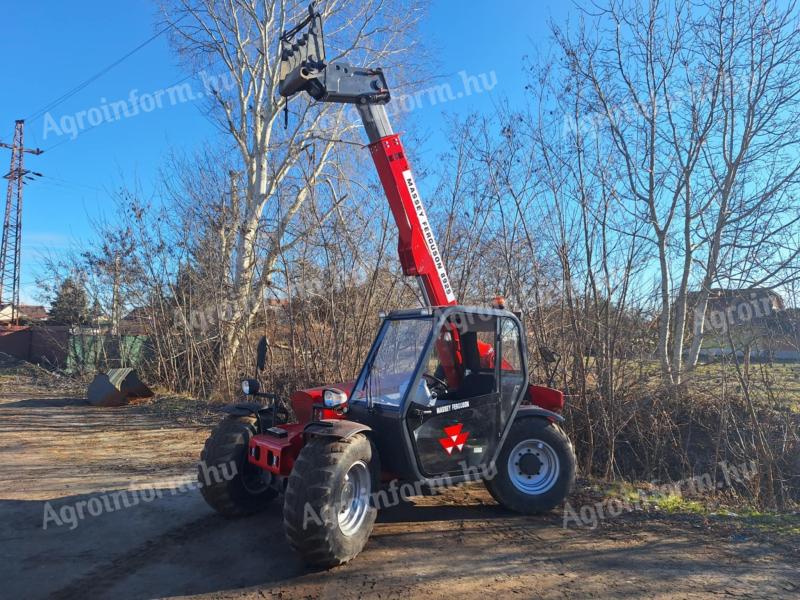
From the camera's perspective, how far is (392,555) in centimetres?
392

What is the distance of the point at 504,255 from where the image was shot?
8.31 metres

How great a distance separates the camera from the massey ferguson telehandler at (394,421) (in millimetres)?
3697

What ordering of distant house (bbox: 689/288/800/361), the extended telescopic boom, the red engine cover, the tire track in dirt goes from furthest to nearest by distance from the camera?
distant house (bbox: 689/288/800/361), the red engine cover, the extended telescopic boom, the tire track in dirt

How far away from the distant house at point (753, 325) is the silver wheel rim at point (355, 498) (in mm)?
4871

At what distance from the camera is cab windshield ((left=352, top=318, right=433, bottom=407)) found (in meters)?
4.31

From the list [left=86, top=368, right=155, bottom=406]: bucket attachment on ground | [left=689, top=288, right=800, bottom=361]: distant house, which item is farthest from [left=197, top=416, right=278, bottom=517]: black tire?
[left=86, top=368, right=155, bottom=406]: bucket attachment on ground

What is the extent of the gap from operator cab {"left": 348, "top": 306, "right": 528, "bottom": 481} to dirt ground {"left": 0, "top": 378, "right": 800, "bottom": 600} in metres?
0.61

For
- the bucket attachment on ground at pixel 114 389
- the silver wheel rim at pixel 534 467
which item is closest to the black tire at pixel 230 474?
the silver wheel rim at pixel 534 467

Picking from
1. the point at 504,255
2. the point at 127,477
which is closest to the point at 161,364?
the point at 127,477

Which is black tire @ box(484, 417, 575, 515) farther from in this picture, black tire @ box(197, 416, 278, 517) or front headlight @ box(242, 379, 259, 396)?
front headlight @ box(242, 379, 259, 396)

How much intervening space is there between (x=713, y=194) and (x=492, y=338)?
5.16 m

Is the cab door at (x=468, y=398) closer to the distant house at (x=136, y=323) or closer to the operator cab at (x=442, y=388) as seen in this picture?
the operator cab at (x=442, y=388)

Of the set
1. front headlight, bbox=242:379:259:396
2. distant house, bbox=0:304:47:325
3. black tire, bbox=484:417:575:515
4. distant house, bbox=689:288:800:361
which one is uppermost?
distant house, bbox=0:304:47:325

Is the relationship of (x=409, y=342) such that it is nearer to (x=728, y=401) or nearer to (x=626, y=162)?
(x=728, y=401)
